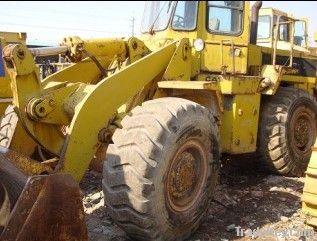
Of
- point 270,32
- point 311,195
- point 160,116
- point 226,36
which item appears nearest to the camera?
point 160,116

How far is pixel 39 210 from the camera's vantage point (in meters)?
3.04

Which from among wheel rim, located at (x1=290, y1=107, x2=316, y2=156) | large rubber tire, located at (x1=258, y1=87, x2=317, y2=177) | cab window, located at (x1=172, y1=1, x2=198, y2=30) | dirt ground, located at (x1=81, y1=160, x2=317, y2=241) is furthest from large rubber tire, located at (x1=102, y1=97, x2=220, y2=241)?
wheel rim, located at (x1=290, y1=107, x2=316, y2=156)

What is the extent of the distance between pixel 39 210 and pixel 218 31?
11.7 feet

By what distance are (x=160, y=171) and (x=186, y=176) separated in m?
0.57

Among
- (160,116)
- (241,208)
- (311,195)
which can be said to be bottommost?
(241,208)

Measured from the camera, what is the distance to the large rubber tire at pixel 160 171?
3.65 m

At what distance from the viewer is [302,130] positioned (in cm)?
665

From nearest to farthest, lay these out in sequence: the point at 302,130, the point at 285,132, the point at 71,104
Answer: the point at 71,104, the point at 285,132, the point at 302,130

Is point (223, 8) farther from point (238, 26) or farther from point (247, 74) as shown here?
point (247, 74)

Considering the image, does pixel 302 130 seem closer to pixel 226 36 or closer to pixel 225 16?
pixel 226 36

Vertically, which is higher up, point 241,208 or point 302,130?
point 302,130

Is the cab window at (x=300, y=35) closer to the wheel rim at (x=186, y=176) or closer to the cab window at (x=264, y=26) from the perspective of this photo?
the cab window at (x=264, y=26)

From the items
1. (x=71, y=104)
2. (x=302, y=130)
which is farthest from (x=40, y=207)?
(x=302, y=130)

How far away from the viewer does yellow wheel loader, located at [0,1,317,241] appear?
3.66 meters
